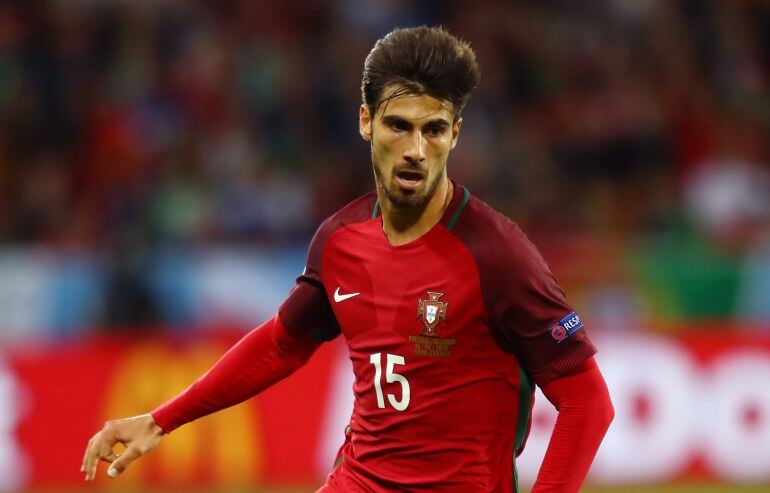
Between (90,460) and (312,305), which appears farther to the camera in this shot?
(312,305)

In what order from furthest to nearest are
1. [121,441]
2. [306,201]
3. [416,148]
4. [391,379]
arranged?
[306,201]
[121,441]
[391,379]
[416,148]

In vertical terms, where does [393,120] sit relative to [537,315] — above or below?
above

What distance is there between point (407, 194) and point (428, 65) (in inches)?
14.9

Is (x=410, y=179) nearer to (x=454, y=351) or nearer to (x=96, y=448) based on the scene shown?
(x=454, y=351)

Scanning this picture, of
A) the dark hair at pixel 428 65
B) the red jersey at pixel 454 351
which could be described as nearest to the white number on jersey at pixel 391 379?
the red jersey at pixel 454 351

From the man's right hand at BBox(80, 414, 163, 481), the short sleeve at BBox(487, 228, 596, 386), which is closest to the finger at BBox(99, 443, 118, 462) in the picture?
the man's right hand at BBox(80, 414, 163, 481)

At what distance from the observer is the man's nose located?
3.76 meters

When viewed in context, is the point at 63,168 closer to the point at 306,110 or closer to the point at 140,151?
the point at 140,151

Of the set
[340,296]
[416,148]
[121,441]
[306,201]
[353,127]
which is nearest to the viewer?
[416,148]

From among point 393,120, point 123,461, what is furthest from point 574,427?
point 123,461

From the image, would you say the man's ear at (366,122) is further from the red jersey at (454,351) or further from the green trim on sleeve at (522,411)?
the green trim on sleeve at (522,411)

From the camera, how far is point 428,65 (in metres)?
3.74

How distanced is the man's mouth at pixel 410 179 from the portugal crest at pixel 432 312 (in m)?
0.31

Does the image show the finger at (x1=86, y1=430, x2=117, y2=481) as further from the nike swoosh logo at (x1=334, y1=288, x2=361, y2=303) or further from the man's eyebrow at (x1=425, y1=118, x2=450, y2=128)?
the man's eyebrow at (x1=425, y1=118, x2=450, y2=128)
